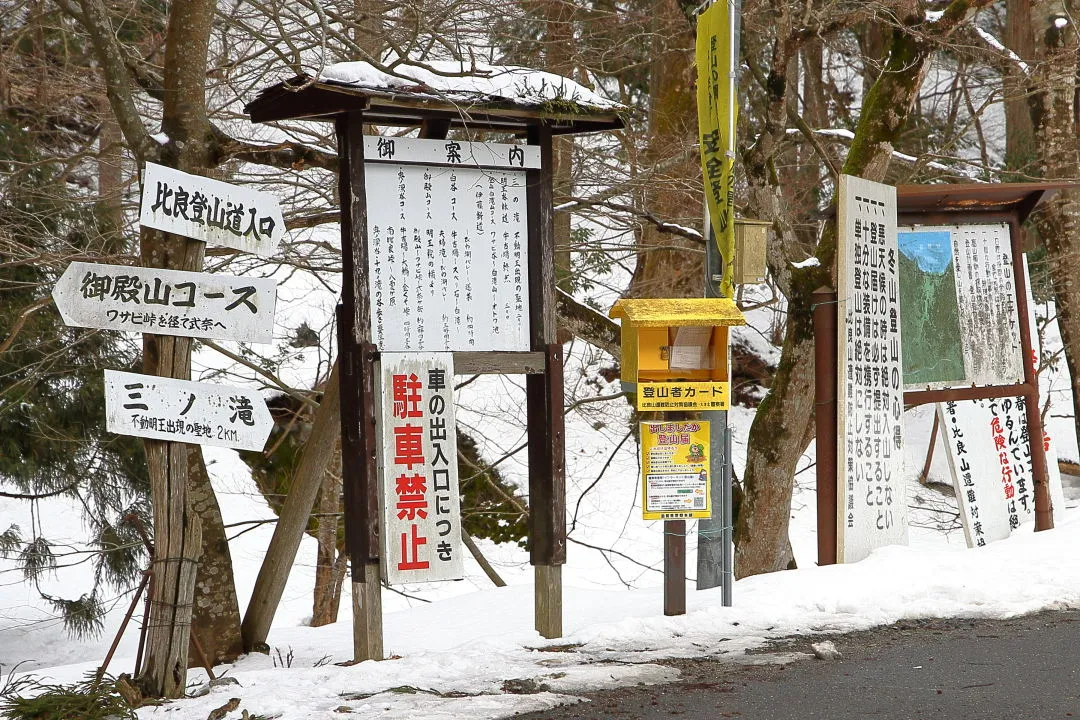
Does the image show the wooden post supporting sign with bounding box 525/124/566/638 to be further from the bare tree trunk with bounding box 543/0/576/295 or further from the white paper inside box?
the bare tree trunk with bounding box 543/0/576/295

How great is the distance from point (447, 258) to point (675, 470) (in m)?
1.87

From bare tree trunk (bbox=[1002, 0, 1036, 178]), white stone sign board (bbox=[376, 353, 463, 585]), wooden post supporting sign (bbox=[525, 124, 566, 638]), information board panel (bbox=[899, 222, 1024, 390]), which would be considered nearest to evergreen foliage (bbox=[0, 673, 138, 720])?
white stone sign board (bbox=[376, 353, 463, 585])

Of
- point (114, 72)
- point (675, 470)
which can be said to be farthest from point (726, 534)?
point (114, 72)

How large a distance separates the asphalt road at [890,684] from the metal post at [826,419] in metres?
1.53

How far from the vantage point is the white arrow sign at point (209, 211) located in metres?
4.82

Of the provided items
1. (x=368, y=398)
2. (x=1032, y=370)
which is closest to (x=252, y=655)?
(x=368, y=398)

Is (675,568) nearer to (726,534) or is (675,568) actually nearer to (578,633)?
(726,534)

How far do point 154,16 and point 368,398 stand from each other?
5775mm

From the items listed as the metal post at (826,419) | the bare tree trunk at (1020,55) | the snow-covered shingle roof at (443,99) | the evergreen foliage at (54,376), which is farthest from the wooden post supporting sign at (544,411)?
the bare tree trunk at (1020,55)

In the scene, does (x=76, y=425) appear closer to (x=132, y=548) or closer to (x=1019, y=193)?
(x=132, y=548)

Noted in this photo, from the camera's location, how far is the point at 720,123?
6152 mm

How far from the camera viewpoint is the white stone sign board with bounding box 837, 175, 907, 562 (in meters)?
7.07

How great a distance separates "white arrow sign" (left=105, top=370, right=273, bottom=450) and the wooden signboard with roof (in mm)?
667

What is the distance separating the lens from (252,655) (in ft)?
23.4
